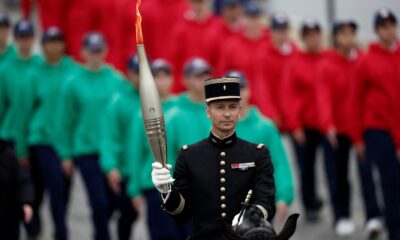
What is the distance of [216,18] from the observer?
1764 cm

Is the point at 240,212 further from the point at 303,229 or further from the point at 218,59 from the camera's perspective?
the point at 218,59

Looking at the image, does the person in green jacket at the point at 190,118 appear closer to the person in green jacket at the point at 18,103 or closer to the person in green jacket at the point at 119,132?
the person in green jacket at the point at 119,132

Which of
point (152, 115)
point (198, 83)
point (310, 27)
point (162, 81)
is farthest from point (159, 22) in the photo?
point (152, 115)

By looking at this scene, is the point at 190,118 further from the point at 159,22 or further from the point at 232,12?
the point at 159,22

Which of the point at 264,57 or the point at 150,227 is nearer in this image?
the point at 150,227

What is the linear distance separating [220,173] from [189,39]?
8.39m

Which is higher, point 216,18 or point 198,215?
point 216,18

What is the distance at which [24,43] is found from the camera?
1542 centimetres

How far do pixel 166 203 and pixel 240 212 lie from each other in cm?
50

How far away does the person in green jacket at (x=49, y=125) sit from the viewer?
14586mm

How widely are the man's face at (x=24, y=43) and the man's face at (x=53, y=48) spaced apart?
221 mm

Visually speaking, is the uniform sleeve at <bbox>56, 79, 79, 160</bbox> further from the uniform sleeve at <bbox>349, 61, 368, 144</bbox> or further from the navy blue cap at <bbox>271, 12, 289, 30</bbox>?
the navy blue cap at <bbox>271, 12, 289, 30</bbox>

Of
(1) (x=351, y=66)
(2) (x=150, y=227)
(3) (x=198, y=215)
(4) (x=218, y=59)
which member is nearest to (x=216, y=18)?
(4) (x=218, y=59)

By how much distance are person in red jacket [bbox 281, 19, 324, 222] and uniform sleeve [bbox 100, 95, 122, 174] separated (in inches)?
113
